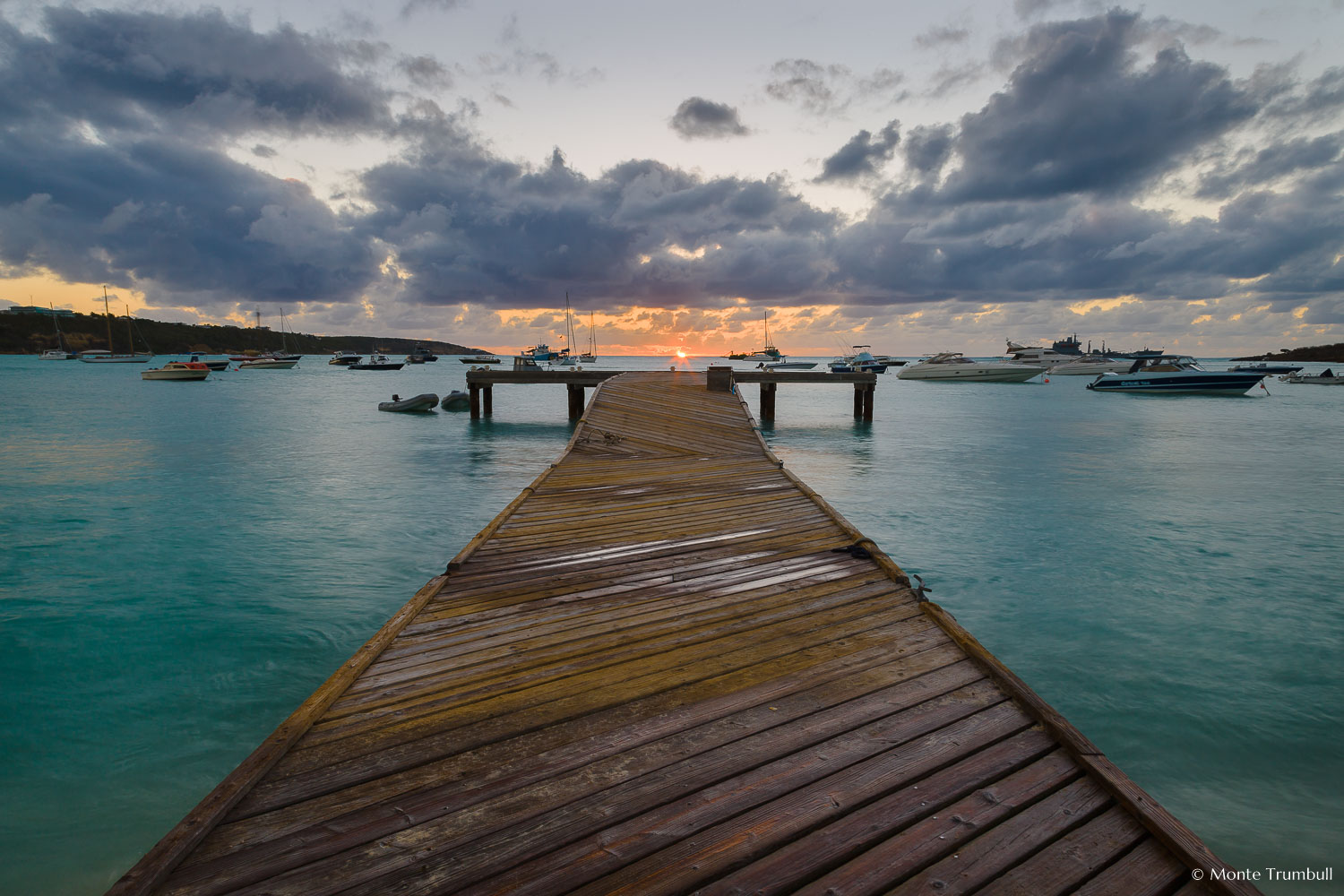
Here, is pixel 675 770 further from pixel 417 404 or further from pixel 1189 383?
pixel 1189 383

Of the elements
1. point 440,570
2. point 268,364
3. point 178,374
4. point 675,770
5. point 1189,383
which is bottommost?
point 440,570

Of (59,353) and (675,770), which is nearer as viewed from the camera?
(675,770)

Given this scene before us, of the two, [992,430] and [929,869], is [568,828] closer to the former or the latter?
[929,869]

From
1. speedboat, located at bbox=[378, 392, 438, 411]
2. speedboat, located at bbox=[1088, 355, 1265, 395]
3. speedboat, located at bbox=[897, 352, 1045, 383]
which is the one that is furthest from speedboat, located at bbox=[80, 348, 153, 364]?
speedboat, located at bbox=[1088, 355, 1265, 395]

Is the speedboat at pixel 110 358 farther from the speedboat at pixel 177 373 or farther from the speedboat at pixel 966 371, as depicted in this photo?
the speedboat at pixel 966 371

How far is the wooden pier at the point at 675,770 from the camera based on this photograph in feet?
8.09

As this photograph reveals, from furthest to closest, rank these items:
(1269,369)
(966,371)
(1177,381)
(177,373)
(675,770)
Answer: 1. (1269,369)
2. (966,371)
3. (177,373)
4. (1177,381)
5. (675,770)

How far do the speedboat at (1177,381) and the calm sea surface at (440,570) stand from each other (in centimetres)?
2998

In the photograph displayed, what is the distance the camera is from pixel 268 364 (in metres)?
101

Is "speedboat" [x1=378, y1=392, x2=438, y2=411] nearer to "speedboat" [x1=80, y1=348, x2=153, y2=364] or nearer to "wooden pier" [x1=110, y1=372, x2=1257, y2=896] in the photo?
"wooden pier" [x1=110, y1=372, x2=1257, y2=896]

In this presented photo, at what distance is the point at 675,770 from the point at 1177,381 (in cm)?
6239

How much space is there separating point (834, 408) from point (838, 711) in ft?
137

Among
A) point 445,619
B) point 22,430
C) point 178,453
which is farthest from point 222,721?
point 22,430

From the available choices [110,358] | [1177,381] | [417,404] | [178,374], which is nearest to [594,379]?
[417,404]
